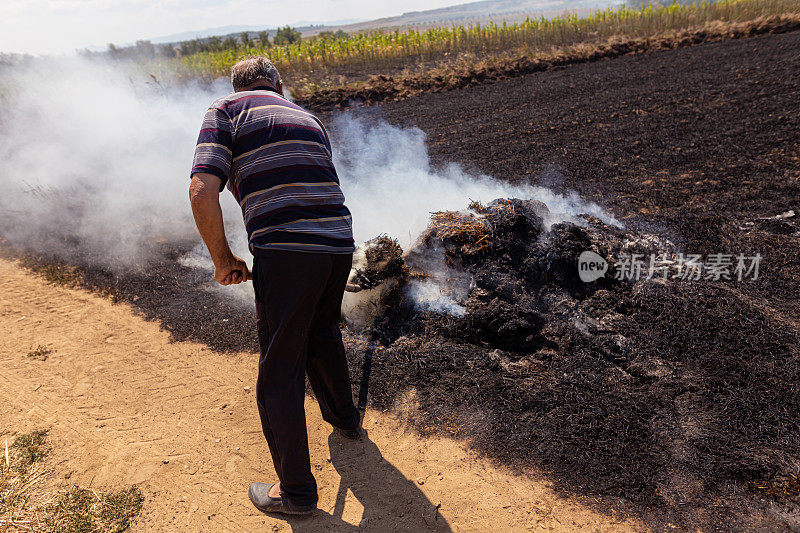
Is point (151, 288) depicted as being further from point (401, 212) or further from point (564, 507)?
point (564, 507)

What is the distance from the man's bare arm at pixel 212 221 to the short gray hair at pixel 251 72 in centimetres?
63

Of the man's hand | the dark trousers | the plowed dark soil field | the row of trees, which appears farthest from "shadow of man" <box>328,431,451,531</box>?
the row of trees

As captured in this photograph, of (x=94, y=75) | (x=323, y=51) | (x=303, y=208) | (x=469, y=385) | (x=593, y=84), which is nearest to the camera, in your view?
(x=303, y=208)

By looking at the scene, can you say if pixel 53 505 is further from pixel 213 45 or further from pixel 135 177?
pixel 213 45

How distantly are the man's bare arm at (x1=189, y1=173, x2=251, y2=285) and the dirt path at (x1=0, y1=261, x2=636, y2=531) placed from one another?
1.36 m

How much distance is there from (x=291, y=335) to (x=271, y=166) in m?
0.80

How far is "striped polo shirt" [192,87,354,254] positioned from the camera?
1.98m

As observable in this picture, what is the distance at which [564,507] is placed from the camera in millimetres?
2424

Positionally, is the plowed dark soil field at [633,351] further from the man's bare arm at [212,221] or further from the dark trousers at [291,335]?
the man's bare arm at [212,221]

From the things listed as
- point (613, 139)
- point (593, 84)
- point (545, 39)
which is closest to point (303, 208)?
point (613, 139)

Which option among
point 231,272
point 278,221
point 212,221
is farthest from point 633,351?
point 212,221

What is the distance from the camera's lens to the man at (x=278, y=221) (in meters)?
1.98

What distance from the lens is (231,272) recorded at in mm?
2232

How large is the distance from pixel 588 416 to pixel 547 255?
1.61 m
